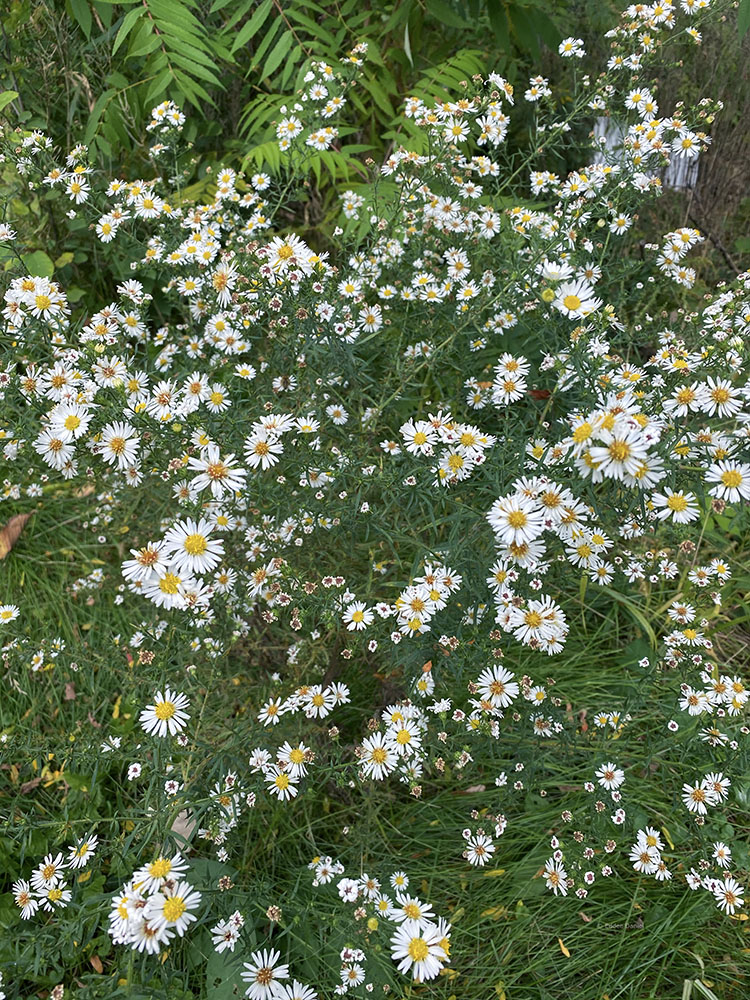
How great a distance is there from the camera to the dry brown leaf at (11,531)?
3613 mm

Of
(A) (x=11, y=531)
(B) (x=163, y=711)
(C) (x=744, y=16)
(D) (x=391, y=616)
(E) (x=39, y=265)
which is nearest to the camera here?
(B) (x=163, y=711)

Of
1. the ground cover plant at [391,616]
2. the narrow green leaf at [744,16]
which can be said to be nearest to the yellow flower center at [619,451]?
the ground cover plant at [391,616]

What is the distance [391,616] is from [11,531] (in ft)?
7.52

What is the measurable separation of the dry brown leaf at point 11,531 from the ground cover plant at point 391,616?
638 mm

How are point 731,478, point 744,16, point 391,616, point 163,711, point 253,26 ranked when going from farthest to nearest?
point 253,26 → point 391,616 → point 744,16 → point 163,711 → point 731,478

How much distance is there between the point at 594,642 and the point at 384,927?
1608 millimetres

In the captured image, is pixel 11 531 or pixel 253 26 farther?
pixel 11 531

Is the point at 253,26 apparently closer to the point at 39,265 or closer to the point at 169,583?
the point at 39,265

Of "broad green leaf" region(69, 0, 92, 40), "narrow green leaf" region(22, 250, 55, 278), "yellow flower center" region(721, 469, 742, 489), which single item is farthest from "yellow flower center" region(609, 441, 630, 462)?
"narrow green leaf" region(22, 250, 55, 278)

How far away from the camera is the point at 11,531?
365cm

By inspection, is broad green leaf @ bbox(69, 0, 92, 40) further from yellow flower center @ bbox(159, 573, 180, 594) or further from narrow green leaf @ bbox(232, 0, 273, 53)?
yellow flower center @ bbox(159, 573, 180, 594)

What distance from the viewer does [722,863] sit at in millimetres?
2271

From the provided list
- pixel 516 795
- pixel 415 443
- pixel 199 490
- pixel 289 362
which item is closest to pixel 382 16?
pixel 289 362

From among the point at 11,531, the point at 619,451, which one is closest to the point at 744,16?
the point at 619,451
